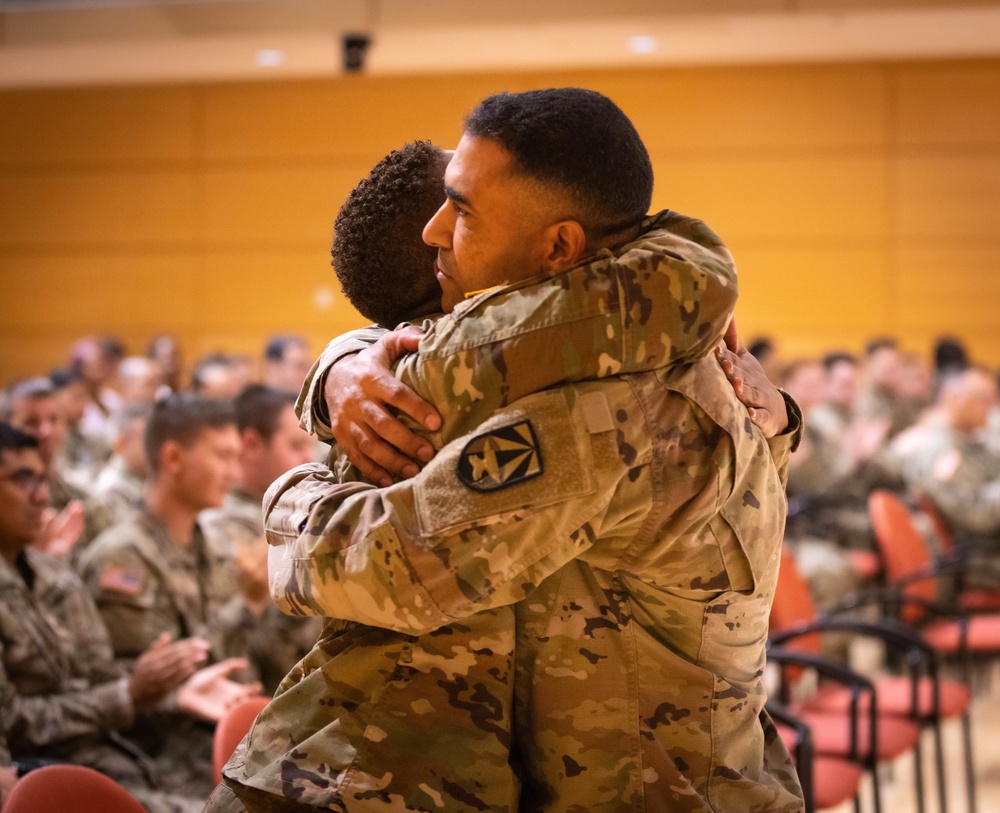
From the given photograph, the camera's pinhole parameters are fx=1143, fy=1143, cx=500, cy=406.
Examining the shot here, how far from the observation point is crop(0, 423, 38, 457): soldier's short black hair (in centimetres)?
284

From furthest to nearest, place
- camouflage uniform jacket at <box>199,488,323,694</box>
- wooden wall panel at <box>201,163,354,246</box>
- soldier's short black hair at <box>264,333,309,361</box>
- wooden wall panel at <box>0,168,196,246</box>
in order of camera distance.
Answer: wooden wall panel at <box>0,168,196,246</box>, wooden wall panel at <box>201,163,354,246</box>, soldier's short black hair at <box>264,333,309,361</box>, camouflage uniform jacket at <box>199,488,323,694</box>

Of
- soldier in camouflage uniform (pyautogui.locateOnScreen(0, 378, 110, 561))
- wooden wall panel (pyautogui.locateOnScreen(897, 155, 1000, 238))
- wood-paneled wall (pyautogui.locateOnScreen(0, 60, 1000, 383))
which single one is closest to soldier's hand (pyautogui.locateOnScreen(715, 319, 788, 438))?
soldier in camouflage uniform (pyautogui.locateOnScreen(0, 378, 110, 561))

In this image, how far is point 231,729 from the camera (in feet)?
6.31

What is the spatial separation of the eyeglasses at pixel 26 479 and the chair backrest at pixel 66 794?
1.27 metres

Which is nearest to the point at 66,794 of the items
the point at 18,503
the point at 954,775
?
the point at 18,503

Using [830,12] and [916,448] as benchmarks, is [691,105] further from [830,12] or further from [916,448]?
[916,448]

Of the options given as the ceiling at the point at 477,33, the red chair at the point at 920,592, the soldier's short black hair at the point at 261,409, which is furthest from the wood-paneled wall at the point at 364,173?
the soldier's short black hair at the point at 261,409

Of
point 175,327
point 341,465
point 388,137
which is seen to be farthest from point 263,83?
point 341,465

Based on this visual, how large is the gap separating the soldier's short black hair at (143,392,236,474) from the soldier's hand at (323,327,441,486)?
209cm

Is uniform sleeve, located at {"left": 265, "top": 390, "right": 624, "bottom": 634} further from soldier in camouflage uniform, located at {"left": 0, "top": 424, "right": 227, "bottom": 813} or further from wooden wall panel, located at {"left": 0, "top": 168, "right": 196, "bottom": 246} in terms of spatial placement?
wooden wall panel, located at {"left": 0, "top": 168, "right": 196, "bottom": 246}

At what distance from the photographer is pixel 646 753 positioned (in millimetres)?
1224

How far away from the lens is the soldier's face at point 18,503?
2.75m

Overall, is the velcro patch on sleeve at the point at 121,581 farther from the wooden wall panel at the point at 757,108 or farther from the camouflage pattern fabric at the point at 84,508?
the wooden wall panel at the point at 757,108

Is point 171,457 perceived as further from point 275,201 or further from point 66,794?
point 275,201
